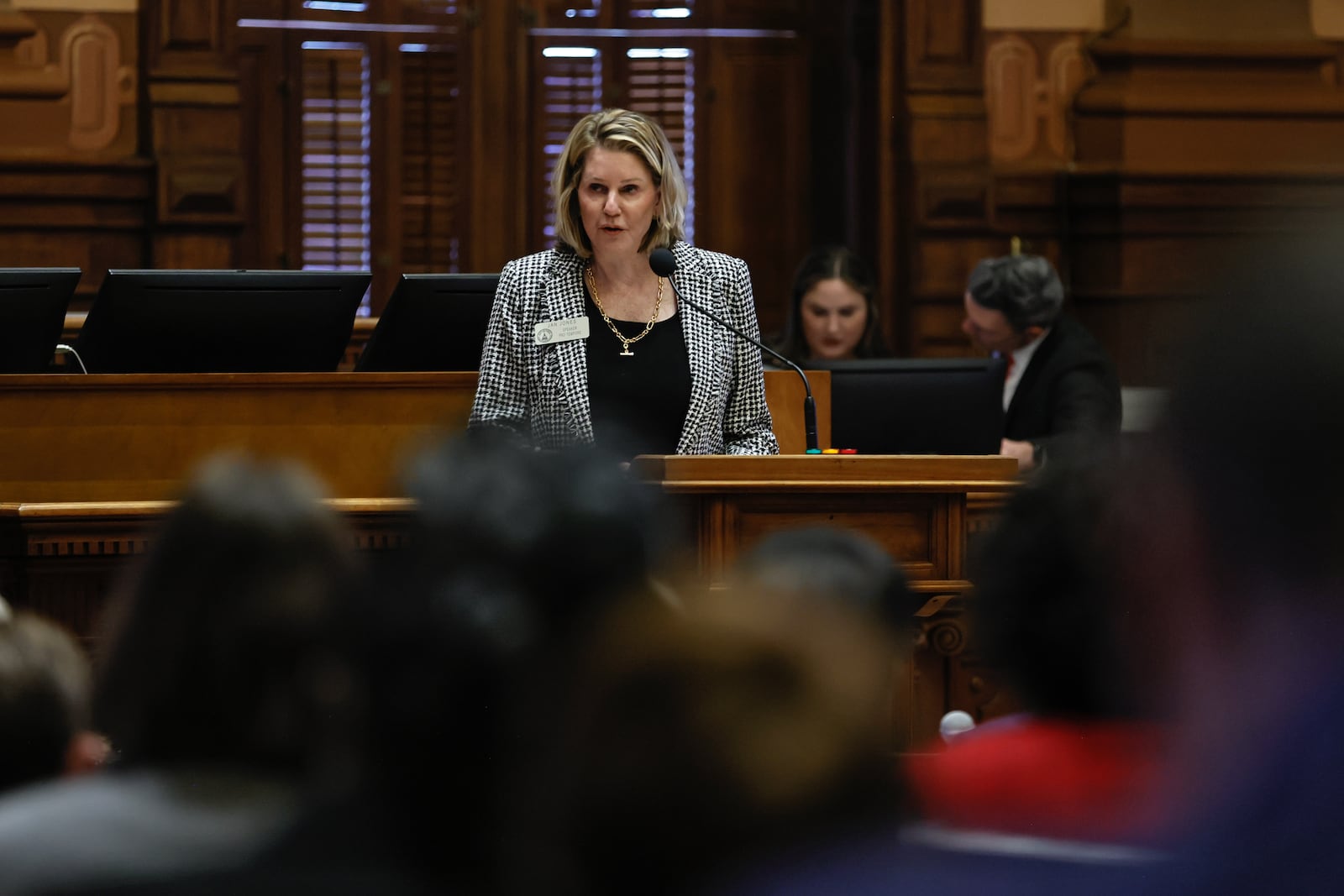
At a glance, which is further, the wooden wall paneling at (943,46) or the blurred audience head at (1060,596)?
the wooden wall paneling at (943,46)

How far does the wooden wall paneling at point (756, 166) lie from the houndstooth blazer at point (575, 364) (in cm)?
295

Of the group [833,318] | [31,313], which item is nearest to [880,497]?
[31,313]

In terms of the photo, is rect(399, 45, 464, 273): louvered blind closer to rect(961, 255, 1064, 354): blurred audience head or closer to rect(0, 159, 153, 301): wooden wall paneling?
rect(0, 159, 153, 301): wooden wall paneling

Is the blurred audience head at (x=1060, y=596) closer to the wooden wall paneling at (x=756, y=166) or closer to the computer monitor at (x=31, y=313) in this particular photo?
the computer monitor at (x=31, y=313)

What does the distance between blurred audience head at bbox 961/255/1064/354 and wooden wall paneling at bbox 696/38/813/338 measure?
1.89 meters

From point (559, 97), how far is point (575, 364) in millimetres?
3289

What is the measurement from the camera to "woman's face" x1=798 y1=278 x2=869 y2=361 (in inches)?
167

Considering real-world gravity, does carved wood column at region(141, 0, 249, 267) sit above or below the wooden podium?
above

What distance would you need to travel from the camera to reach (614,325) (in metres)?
2.99

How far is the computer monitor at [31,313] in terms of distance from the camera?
283cm

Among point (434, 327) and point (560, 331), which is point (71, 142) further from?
point (560, 331)

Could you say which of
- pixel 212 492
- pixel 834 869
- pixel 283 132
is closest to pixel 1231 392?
pixel 834 869

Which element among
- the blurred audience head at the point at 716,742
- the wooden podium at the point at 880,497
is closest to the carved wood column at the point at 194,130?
the wooden podium at the point at 880,497

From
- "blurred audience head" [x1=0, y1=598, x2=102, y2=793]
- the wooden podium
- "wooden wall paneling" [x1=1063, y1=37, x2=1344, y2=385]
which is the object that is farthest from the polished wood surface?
"wooden wall paneling" [x1=1063, y1=37, x2=1344, y2=385]
